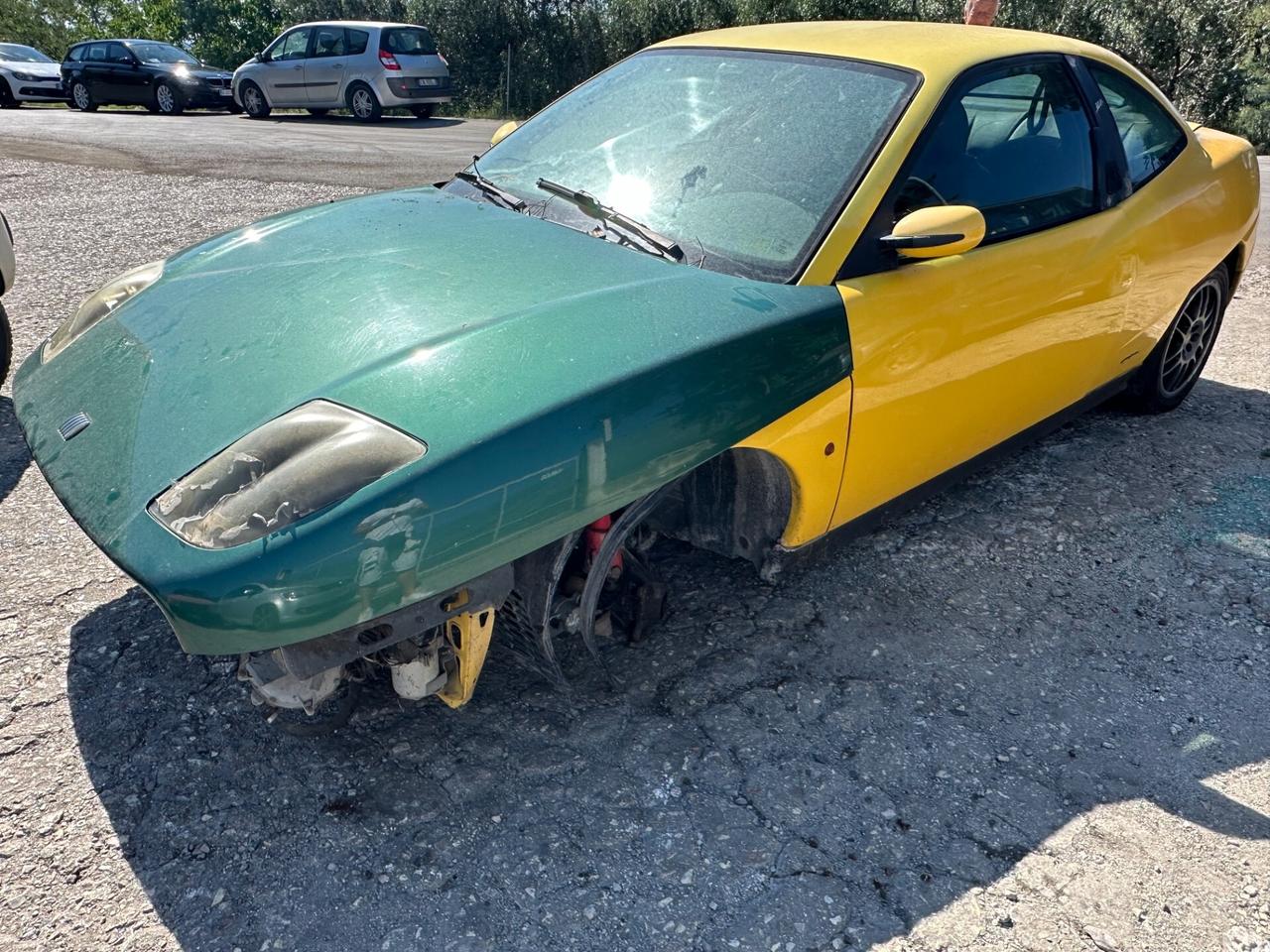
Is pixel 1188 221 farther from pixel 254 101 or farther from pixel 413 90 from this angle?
pixel 254 101

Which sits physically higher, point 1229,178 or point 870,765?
point 1229,178

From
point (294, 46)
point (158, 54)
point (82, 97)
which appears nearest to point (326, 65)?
point (294, 46)

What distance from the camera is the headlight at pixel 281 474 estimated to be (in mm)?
1857

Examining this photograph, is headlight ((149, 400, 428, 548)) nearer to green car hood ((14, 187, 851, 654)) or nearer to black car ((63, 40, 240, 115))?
green car hood ((14, 187, 851, 654))

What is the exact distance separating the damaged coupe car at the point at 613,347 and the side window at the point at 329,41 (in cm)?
1408

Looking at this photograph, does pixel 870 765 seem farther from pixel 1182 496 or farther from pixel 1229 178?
pixel 1229 178

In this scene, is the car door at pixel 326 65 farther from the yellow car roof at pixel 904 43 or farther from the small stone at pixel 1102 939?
the small stone at pixel 1102 939

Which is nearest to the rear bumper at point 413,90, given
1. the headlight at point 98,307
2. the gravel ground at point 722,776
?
the gravel ground at point 722,776

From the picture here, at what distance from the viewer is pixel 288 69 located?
53.2ft

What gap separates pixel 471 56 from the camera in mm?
21375

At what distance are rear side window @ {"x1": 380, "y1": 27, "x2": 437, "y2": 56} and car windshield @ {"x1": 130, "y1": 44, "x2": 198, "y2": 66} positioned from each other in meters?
4.55

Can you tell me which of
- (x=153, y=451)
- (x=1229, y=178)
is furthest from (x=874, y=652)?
(x=1229, y=178)

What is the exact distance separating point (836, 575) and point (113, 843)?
2.10 m

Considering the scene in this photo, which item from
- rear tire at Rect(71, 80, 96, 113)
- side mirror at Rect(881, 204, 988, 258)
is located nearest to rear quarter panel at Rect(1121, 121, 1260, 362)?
side mirror at Rect(881, 204, 988, 258)
